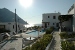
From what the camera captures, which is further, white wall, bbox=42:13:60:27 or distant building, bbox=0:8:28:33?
white wall, bbox=42:13:60:27

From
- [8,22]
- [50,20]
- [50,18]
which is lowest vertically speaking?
[8,22]

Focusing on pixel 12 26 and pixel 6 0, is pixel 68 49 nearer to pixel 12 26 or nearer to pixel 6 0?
pixel 6 0

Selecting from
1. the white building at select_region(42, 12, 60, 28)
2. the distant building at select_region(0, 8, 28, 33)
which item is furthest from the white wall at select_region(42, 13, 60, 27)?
the distant building at select_region(0, 8, 28, 33)

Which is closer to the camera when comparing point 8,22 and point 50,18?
point 8,22

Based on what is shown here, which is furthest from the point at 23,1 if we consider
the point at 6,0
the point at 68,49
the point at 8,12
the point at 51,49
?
the point at 8,12

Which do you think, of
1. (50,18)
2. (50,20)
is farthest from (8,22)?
(50,18)

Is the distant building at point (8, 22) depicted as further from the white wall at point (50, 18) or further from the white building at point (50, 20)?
the white wall at point (50, 18)

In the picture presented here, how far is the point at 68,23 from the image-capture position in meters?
24.7

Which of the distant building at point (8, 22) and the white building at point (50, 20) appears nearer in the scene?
the distant building at point (8, 22)

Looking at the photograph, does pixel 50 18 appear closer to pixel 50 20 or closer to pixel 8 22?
pixel 50 20

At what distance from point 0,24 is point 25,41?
15.9 metres

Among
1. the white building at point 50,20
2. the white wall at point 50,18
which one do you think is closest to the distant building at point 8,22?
the white building at point 50,20

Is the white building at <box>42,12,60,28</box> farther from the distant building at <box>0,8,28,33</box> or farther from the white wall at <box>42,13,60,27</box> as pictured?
Answer: the distant building at <box>0,8,28,33</box>

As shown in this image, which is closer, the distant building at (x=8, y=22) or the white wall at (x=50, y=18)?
the distant building at (x=8, y=22)
